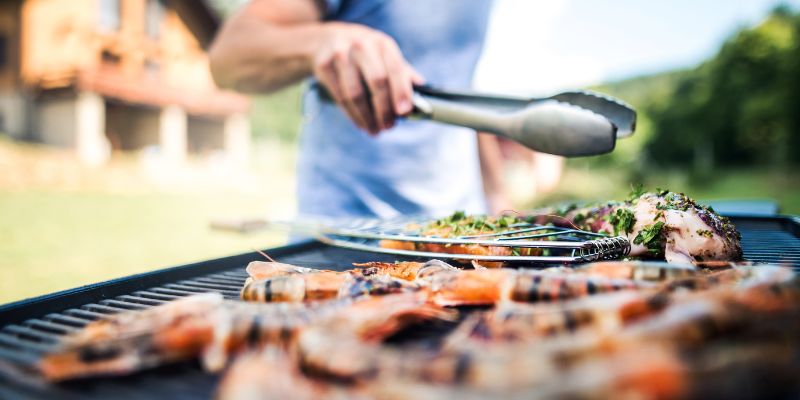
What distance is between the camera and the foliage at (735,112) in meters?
27.2

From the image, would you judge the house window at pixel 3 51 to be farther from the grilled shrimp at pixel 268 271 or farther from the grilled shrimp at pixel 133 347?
the grilled shrimp at pixel 133 347

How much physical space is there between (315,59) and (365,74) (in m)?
0.36

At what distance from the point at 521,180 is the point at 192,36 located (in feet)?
64.3

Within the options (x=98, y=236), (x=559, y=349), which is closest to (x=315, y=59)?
(x=559, y=349)

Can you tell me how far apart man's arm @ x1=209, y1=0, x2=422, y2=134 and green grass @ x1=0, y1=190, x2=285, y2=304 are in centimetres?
232

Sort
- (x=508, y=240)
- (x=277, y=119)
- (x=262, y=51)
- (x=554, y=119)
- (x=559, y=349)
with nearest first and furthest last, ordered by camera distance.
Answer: (x=559, y=349) < (x=508, y=240) < (x=554, y=119) < (x=262, y=51) < (x=277, y=119)

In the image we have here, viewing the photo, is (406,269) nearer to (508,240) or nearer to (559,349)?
(508,240)

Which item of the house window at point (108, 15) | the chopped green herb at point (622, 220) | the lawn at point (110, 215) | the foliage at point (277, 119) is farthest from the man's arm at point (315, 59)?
the foliage at point (277, 119)

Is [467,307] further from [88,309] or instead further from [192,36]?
[192,36]

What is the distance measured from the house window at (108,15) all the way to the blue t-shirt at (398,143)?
21839 mm

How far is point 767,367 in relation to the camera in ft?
2.76

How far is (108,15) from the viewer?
21781mm

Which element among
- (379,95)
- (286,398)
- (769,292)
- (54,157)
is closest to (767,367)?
(769,292)

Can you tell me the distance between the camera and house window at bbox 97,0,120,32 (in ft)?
69.8
